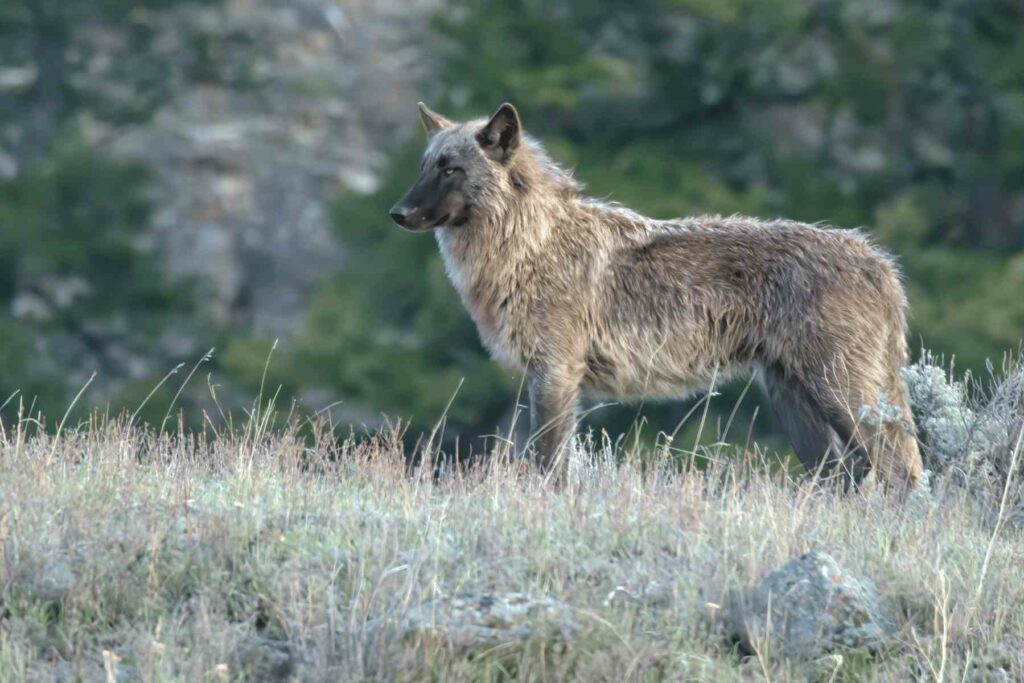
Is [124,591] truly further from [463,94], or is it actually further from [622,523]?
[463,94]

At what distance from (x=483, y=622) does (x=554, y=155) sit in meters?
20.7

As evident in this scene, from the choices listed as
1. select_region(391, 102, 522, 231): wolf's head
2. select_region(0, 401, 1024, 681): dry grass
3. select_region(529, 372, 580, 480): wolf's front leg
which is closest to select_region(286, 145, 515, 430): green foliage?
select_region(391, 102, 522, 231): wolf's head

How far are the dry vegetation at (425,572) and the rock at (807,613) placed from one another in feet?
0.20

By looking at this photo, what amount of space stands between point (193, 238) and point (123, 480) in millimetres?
29217

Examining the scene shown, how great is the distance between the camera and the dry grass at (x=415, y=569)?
607 centimetres

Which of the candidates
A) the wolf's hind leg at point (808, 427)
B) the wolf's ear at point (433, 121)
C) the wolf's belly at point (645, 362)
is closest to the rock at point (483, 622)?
the wolf's belly at point (645, 362)

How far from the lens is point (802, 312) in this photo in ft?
31.7

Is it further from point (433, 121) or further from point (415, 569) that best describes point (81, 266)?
point (415, 569)

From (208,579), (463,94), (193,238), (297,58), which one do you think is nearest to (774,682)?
(208,579)

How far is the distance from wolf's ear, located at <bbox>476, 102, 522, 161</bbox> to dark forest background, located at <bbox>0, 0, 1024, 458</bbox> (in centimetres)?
1134

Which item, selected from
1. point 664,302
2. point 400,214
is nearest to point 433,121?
point 400,214

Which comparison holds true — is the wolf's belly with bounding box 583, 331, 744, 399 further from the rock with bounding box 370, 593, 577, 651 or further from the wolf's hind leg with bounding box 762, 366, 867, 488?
the rock with bounding box 370, 593, 577, 651

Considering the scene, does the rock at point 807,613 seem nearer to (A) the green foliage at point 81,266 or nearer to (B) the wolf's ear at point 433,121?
(B) the wolf's ear at point 433,121

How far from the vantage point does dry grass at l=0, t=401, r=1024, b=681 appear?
607 cm
